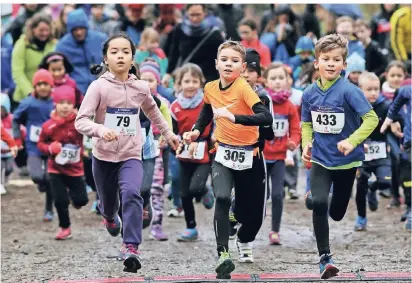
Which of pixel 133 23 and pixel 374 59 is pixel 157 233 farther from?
pixel 133 23

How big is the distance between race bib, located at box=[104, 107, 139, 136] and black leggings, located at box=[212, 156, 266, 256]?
0.82 meters

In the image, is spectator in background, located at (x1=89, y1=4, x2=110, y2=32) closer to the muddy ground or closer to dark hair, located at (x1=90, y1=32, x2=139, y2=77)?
the muddy ground

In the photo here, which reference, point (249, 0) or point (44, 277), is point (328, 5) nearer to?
point (249, 0)

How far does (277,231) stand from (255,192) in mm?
1760

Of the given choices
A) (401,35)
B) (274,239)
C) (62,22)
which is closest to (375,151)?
(274,239)

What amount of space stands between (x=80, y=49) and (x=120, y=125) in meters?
5.92

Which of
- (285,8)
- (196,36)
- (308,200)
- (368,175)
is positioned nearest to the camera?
(308,200)

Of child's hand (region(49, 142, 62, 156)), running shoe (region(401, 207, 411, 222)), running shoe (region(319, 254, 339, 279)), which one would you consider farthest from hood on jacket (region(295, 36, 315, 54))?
running shoe (region(319, 254, 339, 279))

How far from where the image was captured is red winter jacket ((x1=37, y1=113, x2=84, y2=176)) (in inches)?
401

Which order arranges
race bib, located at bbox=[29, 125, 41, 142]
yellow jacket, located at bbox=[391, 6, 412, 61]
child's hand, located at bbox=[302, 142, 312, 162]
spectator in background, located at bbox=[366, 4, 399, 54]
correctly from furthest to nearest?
spectator in background, located at bbox=[366, 4, 399, 54], yellow jacket, located at bbox=[391, 6, 412, 61], race bib, located at bbox=[29, 125, 41, 142], child's hand, located at bbox=[302, 142, 312, 162]

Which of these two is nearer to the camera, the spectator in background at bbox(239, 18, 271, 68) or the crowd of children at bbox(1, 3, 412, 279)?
the crowd of children at bbox(1, 3, 412, 279)

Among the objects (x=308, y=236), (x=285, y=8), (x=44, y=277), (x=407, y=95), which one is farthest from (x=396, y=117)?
(x=285, y=8)

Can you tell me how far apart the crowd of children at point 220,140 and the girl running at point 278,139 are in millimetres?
13

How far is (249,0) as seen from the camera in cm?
1470
